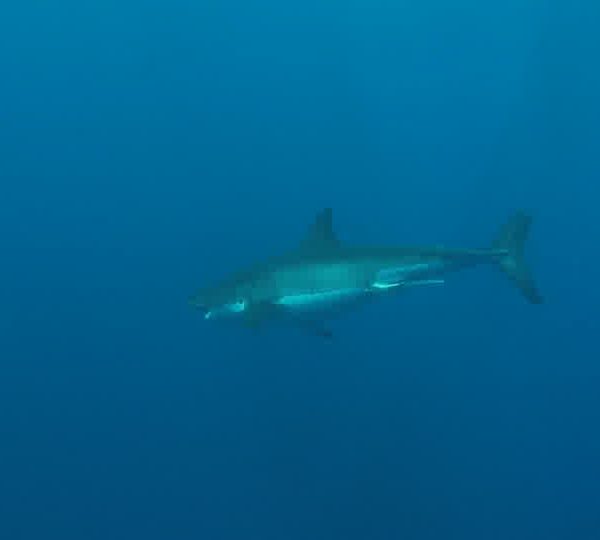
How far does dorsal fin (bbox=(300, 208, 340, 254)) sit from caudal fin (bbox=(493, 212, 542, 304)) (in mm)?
1973

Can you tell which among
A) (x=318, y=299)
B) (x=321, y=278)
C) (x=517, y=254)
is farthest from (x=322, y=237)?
(x=517, y=254)

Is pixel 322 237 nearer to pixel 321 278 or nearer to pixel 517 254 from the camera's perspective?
pixel 321 278

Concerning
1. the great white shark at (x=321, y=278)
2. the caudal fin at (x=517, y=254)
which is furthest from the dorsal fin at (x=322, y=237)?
the caudal fin at (x=517, y=254)

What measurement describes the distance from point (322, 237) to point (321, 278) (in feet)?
1.50

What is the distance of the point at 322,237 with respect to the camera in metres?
8.16

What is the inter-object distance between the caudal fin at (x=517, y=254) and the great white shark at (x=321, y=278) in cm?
74

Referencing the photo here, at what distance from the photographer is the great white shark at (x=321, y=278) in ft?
26.2

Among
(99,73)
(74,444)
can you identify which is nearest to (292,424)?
(74,444)

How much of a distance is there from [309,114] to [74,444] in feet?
30.4

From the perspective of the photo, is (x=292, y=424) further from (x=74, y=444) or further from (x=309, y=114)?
(x=309, y=114)

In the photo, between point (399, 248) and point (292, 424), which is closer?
point (399, 248)

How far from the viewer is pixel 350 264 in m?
8.02

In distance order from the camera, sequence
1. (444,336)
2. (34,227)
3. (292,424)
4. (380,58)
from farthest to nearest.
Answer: (380,58) < (34,227) < (444,336) < (292,424)

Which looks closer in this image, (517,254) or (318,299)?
(318,299)
